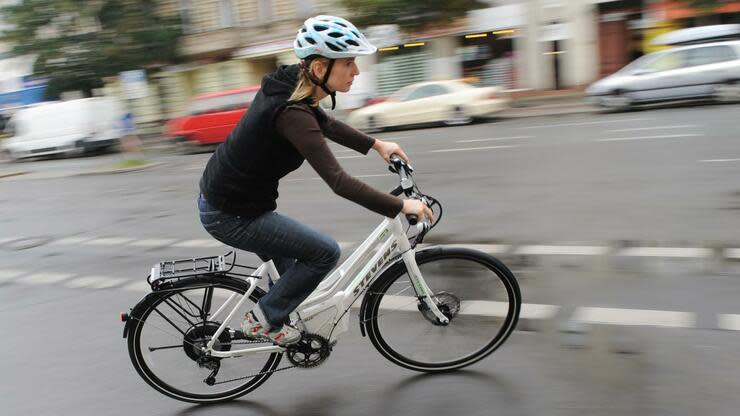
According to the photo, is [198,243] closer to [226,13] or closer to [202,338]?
[202,338]

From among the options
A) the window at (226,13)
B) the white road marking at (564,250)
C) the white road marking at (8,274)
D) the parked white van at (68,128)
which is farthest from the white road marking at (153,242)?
the window at (226,13)

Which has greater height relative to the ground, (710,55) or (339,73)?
(339,73)

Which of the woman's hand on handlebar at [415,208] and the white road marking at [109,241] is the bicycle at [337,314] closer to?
the woman's hand on handlebar at [415,208]

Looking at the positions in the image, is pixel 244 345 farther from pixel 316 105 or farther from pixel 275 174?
pixel 316 105

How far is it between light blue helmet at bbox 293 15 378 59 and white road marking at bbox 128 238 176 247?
528 cm

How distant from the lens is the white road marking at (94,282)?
21.2 feet

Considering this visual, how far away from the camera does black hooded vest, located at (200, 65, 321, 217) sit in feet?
10.5

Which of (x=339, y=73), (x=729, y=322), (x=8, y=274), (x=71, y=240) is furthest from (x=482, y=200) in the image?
(x=339, y=73)

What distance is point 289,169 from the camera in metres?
3.46

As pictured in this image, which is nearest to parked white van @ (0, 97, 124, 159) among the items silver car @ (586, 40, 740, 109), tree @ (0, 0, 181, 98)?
tree @ (0, 0, 181, 98)

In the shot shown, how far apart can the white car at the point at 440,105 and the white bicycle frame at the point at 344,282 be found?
15.7 m

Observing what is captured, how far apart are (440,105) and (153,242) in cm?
1226

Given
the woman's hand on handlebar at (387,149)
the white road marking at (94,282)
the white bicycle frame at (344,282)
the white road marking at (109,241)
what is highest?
the woman's hand on handlebar at (387,149)

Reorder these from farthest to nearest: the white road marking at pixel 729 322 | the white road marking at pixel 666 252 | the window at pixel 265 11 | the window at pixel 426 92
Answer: the window at pixel 265 11, the window at pixel 426 92, the white road marking at pixel 666 252, the white road marking at pixel 729 322
